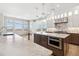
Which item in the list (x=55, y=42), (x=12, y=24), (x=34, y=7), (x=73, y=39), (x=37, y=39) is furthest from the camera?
(x=37, y=39)

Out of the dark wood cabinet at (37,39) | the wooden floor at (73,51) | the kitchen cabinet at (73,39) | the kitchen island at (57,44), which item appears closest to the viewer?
the wooden floor at (73,51)

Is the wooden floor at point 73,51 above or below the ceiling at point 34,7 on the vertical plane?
below

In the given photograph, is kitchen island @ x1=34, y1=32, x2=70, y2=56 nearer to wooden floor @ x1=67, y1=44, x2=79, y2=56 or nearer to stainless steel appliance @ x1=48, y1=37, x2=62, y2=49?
stainless steel appliance @ x1=48, y1=37, x2=62, y2=49

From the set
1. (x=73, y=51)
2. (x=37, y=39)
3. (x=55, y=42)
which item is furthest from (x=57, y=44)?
(x=37, y=39)

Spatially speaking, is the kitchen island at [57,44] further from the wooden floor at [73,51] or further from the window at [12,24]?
the window at [12,24]

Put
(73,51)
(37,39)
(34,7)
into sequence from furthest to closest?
(37,39), (73,51), (34,7)

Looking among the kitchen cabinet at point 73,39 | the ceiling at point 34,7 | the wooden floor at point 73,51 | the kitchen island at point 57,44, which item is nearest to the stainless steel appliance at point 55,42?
the kitchen island at point 57,44

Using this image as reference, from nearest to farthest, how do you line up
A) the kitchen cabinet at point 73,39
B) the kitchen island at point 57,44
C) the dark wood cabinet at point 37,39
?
the kitchen island at point 57,44, the kitchen cabinet at point 73,39, the dark wood cabinet at point 37,39

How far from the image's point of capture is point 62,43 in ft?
6.89

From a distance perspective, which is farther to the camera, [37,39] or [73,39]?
[37,39]

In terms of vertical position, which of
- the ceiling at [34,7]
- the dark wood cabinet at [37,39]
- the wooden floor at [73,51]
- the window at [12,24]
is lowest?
the wooden floor at [73,51]

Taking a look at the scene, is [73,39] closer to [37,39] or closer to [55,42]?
[55,42]

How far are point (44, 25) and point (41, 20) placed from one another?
159 millimetres

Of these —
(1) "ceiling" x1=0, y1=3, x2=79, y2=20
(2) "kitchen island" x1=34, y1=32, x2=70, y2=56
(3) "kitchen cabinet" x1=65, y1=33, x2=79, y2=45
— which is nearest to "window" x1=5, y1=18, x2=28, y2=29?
(1) "ceiling" x1=0, y1=3, x2=79, y2=20
